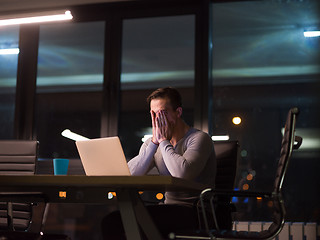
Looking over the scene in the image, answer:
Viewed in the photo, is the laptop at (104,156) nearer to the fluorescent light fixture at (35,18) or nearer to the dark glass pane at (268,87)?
the fluorescent light fixture at (35,18)

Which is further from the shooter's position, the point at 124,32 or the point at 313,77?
the point at 124,32

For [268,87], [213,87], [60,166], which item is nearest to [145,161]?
[60,166]

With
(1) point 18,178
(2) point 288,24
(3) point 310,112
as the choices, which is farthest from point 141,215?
(2) point 288,24

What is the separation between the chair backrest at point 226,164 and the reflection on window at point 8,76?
3.05 m

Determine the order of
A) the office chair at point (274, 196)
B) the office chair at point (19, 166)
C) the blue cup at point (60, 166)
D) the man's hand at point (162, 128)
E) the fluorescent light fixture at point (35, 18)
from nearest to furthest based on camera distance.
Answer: the office chair at point (274, 196) → the blue cup at point (60, 166) → the man's hand at point (162, 128) → the office chair at point (19, 166) → the fluorescent light fixture at point (35, 18)

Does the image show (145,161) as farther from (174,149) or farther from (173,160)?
A: (173,160)

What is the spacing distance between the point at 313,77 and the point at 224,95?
Result: 32.6 inches

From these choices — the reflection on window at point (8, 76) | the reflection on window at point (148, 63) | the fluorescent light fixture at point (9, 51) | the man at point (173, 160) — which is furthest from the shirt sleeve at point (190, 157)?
the fluorescent light fixture at point (9, 51)

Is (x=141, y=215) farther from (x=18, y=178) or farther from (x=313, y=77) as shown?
(x=313, y=77)

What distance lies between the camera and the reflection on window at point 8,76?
5551 millimetres

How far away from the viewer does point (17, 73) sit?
544cm

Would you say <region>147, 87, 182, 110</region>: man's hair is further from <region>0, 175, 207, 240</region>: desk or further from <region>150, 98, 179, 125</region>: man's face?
<region>0, 175, 207, 240</region>: desk

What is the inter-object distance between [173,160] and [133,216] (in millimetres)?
535

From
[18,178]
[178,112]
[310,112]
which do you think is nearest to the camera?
[18,178]
